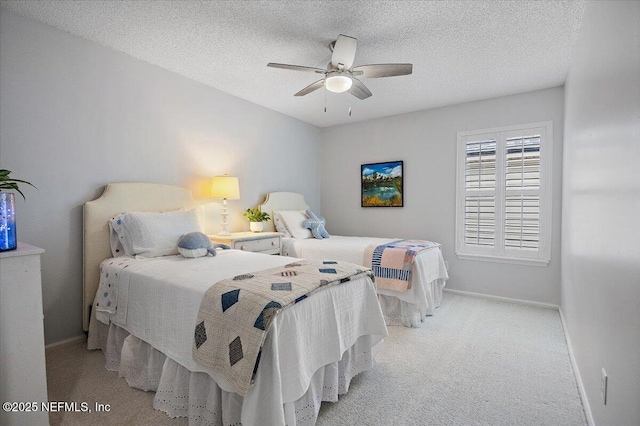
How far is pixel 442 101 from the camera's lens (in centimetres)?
411

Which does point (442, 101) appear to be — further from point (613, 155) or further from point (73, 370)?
point (73, 370)

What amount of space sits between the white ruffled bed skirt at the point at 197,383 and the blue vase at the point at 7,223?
90 centimetres

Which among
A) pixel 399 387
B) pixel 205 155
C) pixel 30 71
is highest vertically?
pixel 30 71

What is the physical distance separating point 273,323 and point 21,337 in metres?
1.17

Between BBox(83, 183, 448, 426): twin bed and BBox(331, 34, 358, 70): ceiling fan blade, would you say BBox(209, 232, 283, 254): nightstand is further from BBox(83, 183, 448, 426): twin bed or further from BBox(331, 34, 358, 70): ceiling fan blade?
BBox(331, 34, 358, 70): ceiling fan blade

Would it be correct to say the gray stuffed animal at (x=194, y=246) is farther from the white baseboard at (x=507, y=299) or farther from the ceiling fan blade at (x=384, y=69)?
the white baseboard at (x=507, y=299)

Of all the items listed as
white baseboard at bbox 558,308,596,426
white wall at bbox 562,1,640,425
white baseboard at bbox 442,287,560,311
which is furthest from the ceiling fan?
white baseboard at bbox 442,287,560,311

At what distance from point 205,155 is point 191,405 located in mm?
2636

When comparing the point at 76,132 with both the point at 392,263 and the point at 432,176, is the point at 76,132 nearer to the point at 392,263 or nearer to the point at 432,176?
the point at 392,263

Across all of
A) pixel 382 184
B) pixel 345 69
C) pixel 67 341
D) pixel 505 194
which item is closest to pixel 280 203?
pixel 382 184

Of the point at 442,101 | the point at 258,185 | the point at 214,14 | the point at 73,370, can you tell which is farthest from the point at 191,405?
the point at 442,101

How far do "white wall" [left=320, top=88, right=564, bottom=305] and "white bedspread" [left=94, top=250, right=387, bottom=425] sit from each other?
2565mm

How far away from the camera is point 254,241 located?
11.4 ft

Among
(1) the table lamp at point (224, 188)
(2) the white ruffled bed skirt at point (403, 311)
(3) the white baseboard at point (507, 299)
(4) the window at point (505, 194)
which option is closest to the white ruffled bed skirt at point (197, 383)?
(2) the white ruffled bed skirt at point (403, 311)
